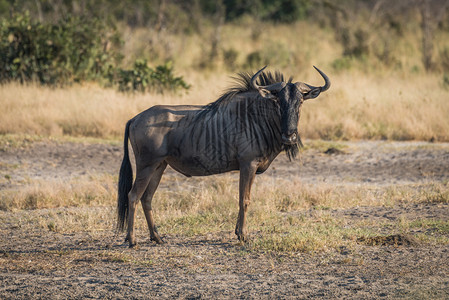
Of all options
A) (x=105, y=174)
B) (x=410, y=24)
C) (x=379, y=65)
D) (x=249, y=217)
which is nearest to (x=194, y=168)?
(x=249, y=217)

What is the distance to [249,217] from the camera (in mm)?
8523

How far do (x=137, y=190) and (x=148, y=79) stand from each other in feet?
30.1

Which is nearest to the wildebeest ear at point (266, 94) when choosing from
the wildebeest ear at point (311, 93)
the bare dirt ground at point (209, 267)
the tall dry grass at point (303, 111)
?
the wildebeest ear at point (311, 93)

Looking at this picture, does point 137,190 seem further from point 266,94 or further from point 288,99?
point 288,99

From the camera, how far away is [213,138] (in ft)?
24.1

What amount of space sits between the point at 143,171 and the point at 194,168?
1.87 ft

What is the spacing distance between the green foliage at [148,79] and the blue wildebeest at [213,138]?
28.5ft

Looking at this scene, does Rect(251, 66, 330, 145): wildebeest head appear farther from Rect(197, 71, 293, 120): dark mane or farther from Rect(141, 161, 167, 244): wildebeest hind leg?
Rect(141, 161, 167, 244): wildebeest hind leg

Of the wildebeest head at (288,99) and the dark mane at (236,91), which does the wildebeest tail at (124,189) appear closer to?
the dark mane at (236,91)

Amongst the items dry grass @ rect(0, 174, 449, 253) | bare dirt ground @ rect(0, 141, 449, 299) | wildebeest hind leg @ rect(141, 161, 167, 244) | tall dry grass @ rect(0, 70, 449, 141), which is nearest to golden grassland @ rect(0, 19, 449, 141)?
tall dry grass @ rect(0, 70, 449, 141)

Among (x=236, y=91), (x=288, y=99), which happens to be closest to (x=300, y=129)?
(x=236, y=91)

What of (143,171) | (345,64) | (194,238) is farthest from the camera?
(345,64)

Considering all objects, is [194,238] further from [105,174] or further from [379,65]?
[379,65]

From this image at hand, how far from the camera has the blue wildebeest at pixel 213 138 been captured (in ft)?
23.6
